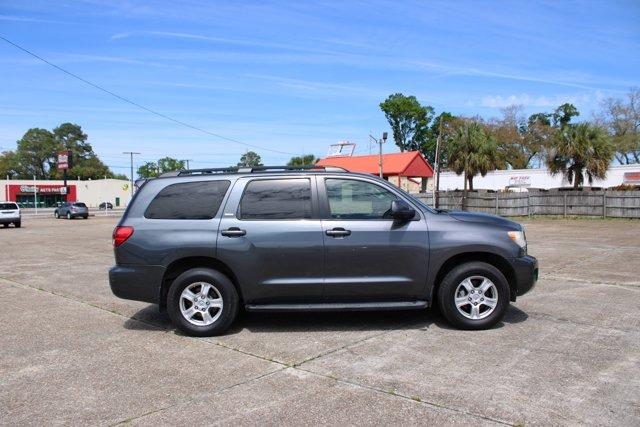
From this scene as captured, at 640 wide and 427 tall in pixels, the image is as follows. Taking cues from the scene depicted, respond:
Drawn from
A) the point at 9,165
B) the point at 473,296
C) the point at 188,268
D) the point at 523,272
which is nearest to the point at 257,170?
the point at 188,268

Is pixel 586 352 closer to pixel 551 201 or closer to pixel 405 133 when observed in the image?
pixel 551 201

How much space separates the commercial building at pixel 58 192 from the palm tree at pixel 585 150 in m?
73.1

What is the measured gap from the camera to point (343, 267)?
587 centimetres

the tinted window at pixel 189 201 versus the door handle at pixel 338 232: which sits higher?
the tinted window at pixel 189 201

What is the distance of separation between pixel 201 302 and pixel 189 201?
114 cm

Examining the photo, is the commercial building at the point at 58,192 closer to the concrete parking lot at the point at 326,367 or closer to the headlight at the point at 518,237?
the concrete parking lot at the point at 326,367

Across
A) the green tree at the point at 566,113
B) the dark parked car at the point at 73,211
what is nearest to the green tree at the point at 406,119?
the green tree at the point at 566,113

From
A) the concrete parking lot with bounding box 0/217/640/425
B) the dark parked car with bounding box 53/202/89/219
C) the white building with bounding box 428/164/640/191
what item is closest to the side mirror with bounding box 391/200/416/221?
the concrete parking lot with bounding box 0/217/640/425

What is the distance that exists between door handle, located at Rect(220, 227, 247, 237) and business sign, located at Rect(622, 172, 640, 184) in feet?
152

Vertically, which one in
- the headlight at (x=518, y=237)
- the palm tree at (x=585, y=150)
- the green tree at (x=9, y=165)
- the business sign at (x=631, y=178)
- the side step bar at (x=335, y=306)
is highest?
the green tree at (x=9, y=165)

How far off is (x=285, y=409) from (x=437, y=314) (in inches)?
128

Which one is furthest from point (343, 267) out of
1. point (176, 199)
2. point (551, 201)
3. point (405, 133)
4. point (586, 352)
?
point (405, 133)

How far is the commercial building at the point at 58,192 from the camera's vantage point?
87625 millimetres

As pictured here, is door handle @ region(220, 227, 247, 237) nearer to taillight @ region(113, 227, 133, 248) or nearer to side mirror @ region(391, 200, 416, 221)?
taillight @ region(113, 227, 133, 248)
